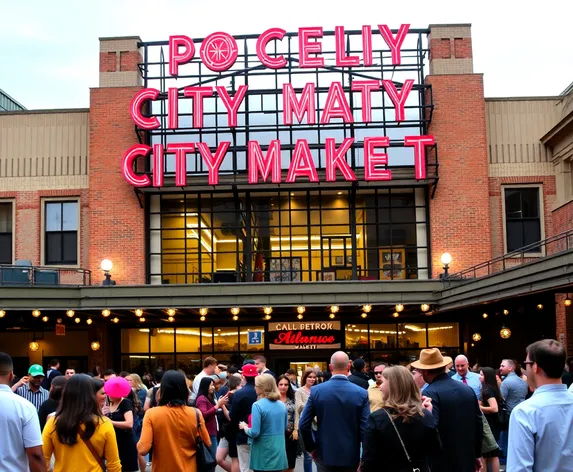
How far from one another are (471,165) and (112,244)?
43.9 feet

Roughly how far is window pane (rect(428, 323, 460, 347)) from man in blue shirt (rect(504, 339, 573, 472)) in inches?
1101

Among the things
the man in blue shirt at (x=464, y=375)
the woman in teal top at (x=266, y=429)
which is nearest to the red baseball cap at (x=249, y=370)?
the woman in teal top at (x=266, y=429)

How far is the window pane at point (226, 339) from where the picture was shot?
3328cm

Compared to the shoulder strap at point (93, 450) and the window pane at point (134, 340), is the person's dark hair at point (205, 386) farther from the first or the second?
the window pane at point (134, 340)

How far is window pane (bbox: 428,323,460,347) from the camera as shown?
1302 inches

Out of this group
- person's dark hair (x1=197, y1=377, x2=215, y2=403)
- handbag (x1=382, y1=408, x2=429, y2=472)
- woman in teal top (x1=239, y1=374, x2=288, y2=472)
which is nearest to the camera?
handbag (x1=382, y1=408, x2=429, y2=472)

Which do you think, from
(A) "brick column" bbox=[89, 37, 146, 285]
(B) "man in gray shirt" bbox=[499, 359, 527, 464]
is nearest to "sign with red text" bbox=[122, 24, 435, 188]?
(A) "brick column" bbox=[89, 37, 146, 285]

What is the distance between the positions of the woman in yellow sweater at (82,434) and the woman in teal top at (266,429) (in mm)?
3628

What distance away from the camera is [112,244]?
31891 mm

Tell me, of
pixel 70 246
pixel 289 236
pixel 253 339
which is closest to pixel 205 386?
pixel 289 236

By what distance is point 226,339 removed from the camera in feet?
109

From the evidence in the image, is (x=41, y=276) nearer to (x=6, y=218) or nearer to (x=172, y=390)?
(x=6, y=218)

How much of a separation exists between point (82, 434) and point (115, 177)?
25795mm

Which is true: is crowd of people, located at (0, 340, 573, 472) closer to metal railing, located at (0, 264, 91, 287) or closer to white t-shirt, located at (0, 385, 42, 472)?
white t-shirt, located at (0, 385, 42, 472)
